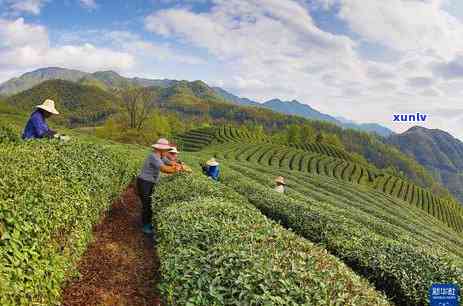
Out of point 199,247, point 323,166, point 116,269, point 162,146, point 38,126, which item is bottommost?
point 323,166

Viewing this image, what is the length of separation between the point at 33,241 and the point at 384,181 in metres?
88.8

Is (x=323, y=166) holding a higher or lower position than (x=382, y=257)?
lower

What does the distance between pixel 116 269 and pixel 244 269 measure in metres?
4.75

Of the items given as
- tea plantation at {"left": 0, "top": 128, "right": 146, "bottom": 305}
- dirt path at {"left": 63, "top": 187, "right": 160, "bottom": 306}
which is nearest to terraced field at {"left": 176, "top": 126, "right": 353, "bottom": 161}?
dirt path at {"left": 63, "top": 187, "right": 160, "bottom": 306}

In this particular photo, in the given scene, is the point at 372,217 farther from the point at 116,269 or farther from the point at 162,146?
the point at 116,269

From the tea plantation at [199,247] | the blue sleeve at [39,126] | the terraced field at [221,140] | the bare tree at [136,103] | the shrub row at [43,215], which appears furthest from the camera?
the terraced field at [221,140]

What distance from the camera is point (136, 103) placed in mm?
75375

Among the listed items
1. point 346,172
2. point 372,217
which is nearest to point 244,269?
point 372,217

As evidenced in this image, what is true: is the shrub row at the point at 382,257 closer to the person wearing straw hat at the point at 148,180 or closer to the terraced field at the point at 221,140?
the person wearing straw hat at the point at 148,180

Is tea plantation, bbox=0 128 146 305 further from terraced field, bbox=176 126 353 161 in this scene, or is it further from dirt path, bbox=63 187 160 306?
terraced field, bbox=176 126 353 161

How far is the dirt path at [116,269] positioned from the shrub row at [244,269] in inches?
44.8

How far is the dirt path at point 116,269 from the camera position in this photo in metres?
7.12

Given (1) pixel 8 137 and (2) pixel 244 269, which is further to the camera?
(1) pixel 8 137

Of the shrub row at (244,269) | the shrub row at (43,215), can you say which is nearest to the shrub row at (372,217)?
the shrub row at (244,269)
